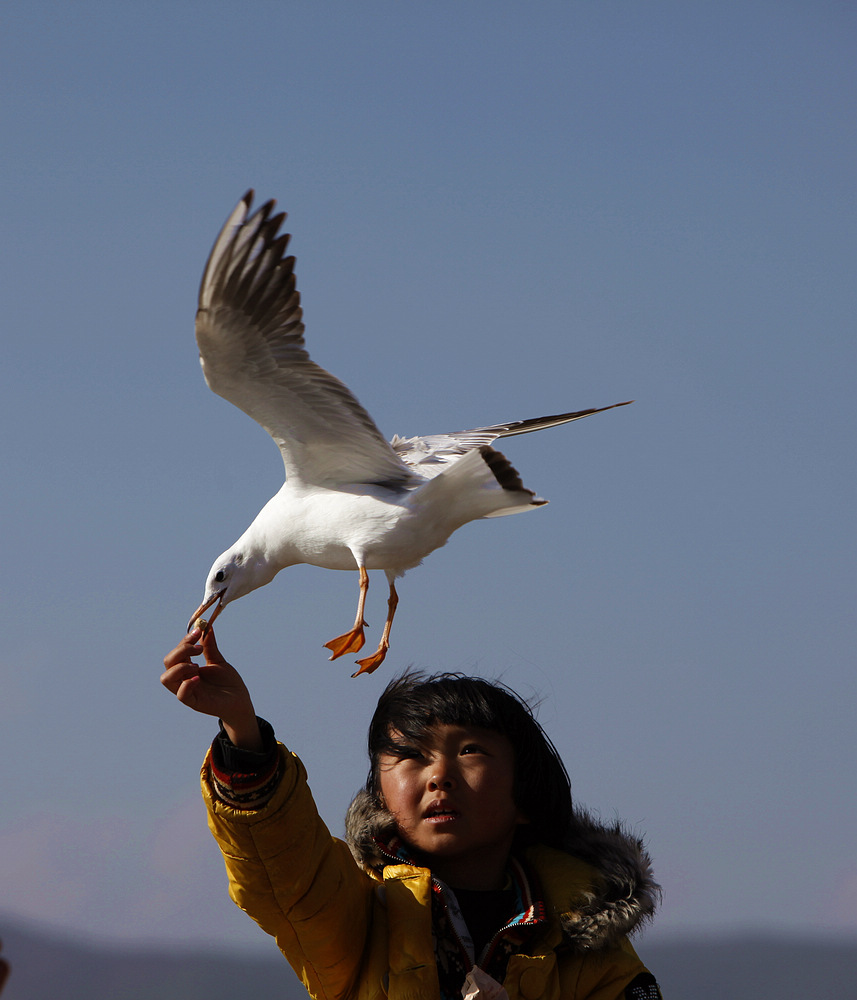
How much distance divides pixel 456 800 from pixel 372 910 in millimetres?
285

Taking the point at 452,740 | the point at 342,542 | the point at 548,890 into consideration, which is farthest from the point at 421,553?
the point at 548,890

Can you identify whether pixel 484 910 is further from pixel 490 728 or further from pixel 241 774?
pixel 241 774

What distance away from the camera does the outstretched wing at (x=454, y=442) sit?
269 centimetres

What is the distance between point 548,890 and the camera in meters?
2.15

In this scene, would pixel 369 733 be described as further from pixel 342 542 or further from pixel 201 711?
pixel 201 711

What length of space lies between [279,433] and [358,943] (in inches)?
43.6

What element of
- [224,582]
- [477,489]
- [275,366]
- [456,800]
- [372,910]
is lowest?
[372,910]

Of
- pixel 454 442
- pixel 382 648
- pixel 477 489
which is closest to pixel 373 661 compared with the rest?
pixel 382 648

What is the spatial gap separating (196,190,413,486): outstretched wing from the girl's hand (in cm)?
69

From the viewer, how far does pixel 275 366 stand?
2230 mm

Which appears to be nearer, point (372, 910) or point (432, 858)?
point (372, 910)

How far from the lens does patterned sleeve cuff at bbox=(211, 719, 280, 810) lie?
170 cm

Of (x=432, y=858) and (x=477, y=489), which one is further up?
(x=477, y=489)

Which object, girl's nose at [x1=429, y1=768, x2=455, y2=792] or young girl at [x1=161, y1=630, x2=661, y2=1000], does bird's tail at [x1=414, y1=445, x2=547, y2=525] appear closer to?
young girl at [x1=161, y1=630, x2=661, y2=1000]
